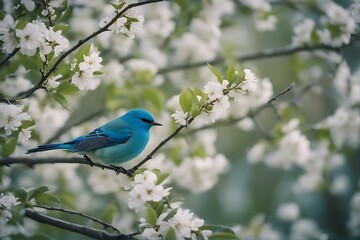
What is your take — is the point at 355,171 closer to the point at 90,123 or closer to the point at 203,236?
the point at 90,123

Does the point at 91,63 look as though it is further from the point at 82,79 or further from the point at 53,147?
the point at 53,147

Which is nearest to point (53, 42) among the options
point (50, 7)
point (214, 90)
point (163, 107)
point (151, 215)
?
point (50, 7)

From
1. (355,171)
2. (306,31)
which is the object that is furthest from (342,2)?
(306,31)

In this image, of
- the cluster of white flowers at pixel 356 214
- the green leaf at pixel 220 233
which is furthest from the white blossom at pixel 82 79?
the cluster of white flowers at pixel 356 214

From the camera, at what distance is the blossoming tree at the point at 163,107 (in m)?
2.55

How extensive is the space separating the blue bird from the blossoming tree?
0.66 ft

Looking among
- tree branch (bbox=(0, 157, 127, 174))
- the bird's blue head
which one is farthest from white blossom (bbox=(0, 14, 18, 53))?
the bird's blue head

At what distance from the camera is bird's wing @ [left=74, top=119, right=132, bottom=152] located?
3.41 m

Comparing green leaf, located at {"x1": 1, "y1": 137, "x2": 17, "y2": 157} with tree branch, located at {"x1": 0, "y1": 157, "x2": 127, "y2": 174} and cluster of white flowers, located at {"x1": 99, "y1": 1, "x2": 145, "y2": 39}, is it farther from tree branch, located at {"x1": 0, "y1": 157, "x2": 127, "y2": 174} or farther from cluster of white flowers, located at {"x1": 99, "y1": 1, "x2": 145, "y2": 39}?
cluster of white flowers, located at {"x1": 99, "y1": 1, "x2": 145, "y2": 39}

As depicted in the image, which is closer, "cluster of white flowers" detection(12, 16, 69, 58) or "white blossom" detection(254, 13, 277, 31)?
"cluster of white flowers" detection(12, 16, 69, 58)

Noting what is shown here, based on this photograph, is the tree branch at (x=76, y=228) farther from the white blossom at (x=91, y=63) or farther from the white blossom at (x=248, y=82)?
the white blossom at (x=248, y=82)

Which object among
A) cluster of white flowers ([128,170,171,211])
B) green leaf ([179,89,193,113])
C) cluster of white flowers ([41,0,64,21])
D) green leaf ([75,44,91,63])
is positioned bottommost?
cluster of white flowers ([128,170,171,211])

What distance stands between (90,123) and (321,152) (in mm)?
2085

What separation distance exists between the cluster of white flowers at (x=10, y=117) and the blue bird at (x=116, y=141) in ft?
1.97
